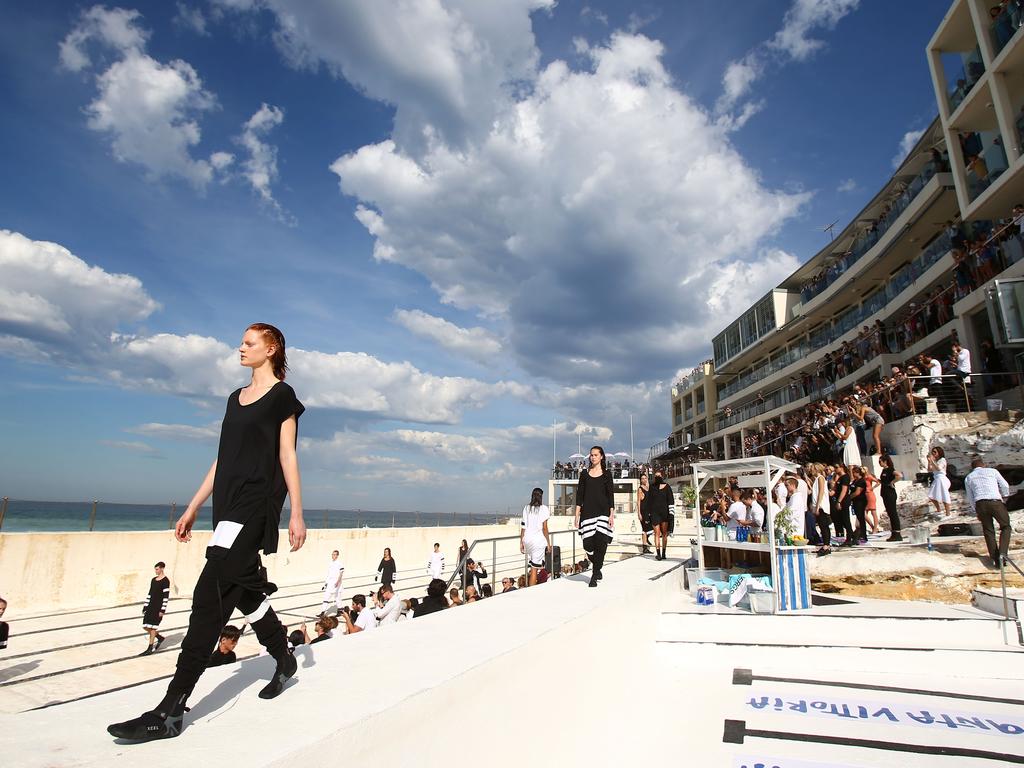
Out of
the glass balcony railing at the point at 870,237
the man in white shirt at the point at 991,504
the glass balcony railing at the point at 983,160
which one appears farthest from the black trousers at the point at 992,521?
the glass balcony railing at the point at 870,237

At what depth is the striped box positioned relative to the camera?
758cm

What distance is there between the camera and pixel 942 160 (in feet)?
68.8

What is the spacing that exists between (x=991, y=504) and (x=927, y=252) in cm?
1787

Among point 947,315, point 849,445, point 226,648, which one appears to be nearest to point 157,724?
point 226,648

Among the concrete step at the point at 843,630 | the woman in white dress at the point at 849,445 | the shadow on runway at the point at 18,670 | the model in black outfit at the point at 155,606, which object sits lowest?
the shadow on runway at the point at 18,670

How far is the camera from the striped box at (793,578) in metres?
7.58

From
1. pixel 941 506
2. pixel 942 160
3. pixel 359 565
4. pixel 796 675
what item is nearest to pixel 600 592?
pixel 796 675

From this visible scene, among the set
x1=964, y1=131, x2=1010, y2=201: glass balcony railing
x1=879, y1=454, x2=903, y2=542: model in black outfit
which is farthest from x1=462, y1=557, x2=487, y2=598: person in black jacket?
Result: x1=964, y1=131, x2=1010, y2=201: glass balcony railing

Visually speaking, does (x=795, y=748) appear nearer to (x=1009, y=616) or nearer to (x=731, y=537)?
(x=1009, y=616)

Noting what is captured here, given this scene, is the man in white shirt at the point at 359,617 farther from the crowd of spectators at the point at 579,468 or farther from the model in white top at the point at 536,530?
the crowd of spectators at the point at 579,468

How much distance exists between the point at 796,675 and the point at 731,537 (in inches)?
200

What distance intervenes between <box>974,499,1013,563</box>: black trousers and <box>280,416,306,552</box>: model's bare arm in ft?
30.5

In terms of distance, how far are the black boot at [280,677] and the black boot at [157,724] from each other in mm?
369

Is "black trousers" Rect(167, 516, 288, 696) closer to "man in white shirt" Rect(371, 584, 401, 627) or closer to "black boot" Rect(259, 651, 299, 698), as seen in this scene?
"black boot" Rect(259, 651, 299, 698)
